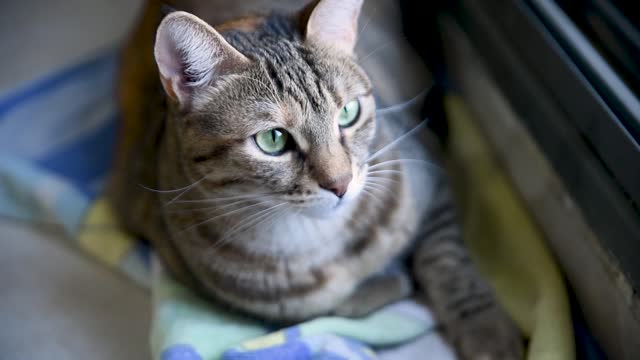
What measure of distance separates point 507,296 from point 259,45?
2.08ft

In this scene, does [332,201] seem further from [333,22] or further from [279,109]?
[333,22]

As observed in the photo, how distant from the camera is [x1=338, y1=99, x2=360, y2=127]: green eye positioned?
99 cm

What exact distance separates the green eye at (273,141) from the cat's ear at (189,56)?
96 mm

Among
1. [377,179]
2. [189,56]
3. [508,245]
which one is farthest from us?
[508,245]

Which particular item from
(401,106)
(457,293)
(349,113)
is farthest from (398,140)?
(457,293)

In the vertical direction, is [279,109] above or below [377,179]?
above

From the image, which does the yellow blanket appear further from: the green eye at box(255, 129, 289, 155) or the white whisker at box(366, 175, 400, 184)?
the green eye at box(255, 129, 289, 155)

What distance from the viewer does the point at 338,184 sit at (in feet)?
3.11

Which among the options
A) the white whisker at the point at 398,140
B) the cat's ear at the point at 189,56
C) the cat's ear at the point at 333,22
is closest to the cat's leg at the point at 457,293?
the white whisker at the point at 398,140

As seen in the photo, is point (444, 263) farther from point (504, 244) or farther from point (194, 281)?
point (194, 281)

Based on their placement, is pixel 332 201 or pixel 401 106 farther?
pixel 401 106

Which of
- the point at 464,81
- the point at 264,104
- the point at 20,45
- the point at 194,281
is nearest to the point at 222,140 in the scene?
the point at 264,104

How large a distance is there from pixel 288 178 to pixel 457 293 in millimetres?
423

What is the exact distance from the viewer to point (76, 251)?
4.83 feet
